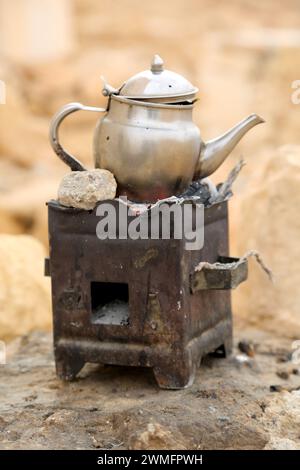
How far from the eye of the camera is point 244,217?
18.2ft

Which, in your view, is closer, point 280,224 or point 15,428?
point 15,428

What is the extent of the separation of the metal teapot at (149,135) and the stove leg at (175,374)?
0.75 metres

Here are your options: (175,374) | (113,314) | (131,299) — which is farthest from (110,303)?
(175,374)

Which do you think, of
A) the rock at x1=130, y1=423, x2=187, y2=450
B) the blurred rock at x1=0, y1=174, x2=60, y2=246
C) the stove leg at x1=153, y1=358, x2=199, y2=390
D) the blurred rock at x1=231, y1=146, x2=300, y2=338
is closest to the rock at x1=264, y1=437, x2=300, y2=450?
the rock at x1=130, y1=423, x2=187, y2=450

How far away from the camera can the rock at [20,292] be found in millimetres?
5176

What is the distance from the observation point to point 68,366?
14.2 feet

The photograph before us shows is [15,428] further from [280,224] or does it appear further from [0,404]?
[280,224]

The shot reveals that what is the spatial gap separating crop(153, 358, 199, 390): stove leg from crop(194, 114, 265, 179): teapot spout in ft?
2.89

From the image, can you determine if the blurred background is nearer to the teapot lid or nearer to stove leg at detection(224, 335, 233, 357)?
stove leg at detection(224, 335, 233, 357)

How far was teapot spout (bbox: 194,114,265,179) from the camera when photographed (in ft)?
14.2

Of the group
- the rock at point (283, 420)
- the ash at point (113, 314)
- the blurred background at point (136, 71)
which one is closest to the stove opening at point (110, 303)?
the ash at point (113, 314)

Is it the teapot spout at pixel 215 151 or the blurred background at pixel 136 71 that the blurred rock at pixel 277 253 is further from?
the teapot spout at pixel 215 151

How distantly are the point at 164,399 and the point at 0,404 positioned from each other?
0.75 metres

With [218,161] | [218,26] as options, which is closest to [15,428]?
[218,161]
